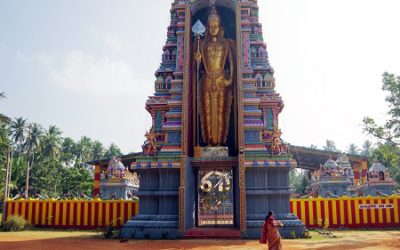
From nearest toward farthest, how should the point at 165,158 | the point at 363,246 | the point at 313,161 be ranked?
the point at 363,246
the point at 165,158
the point at 313,161

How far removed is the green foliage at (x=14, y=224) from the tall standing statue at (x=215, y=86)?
10138mm

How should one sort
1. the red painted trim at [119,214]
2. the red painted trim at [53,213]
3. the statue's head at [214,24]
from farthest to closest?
1. the red painted trim at [53,213]
2. the red painted trim at [119,214]
3. the statue's head at [214,24]

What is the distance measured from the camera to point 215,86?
17078 millimetres

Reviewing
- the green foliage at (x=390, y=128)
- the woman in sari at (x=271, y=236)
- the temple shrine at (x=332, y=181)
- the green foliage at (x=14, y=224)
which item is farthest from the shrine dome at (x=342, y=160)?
the woman in sari at (x=271, y=236)

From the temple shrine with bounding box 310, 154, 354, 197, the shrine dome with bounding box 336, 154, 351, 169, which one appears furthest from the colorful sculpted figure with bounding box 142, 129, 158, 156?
the shrine dome with bounding box 336, 154, 351, 169

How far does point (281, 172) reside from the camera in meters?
15.5

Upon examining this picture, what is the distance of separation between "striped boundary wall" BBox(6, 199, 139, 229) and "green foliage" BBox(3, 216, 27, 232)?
1100mm

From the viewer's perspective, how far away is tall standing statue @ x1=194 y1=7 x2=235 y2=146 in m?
17.1

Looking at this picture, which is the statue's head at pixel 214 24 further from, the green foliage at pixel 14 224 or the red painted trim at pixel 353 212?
the green foliage at pixel 14 224

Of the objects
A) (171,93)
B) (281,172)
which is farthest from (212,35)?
(281,172)

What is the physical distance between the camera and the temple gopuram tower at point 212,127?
15.2 metres

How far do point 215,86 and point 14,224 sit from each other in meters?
11.9

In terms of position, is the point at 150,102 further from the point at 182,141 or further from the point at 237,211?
the point at 237,211

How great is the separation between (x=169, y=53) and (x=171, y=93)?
2.44 m
